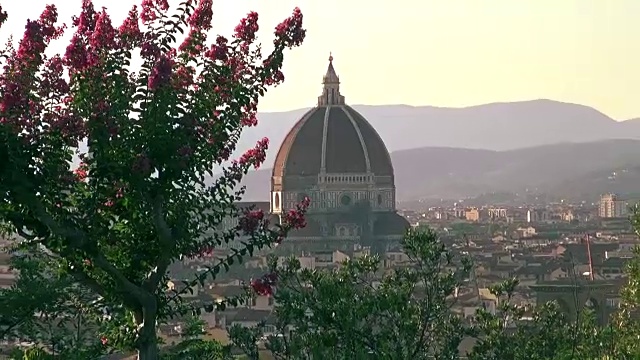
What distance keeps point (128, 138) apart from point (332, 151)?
88.5m

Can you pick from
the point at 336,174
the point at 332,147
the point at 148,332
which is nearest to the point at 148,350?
the point at 148,332

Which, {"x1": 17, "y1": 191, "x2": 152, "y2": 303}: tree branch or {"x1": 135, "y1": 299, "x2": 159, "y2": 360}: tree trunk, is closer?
{"x1": 17, "y1": 191, "x2": 152, "y2": 303}: tree branch

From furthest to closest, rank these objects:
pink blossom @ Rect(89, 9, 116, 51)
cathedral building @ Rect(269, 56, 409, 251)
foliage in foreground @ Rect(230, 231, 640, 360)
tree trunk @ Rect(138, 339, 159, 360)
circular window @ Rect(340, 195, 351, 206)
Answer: circular window @ Rect(340, 195, 351, 206), cathedral building @ Rect(269, 56, 409, 251), foliage in foreground @ Rect(230, 231, 640, 360), tree trunk @ Rect(138, 339, 159, 360), pink blossom @ Rect(89, 9, 116, 51)

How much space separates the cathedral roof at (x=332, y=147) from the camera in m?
95.0

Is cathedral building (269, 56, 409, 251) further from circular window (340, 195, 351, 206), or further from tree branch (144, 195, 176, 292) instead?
tree branch (144, 195, 176, 292)

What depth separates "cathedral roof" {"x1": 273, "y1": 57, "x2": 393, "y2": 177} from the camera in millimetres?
95000

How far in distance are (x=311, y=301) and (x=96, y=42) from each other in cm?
281

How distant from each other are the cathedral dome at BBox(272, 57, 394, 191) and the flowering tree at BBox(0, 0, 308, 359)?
86.3 m

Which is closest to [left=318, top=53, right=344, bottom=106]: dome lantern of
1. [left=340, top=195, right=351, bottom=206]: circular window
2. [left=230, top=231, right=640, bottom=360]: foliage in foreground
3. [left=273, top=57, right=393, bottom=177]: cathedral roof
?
[left=273, top=57, right=393, bottom=177]: cathedral roof

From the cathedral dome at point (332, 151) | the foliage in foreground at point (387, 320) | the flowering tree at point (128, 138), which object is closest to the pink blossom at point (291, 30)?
the flowering tree at point (128, 138)

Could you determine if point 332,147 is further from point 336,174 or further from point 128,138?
point 128,138

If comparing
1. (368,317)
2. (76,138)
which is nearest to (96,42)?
(76,138)

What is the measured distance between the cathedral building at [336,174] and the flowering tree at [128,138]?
269 ft

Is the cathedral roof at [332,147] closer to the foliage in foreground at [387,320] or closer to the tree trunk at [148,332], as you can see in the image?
the foliage in foreground at [387,320]
